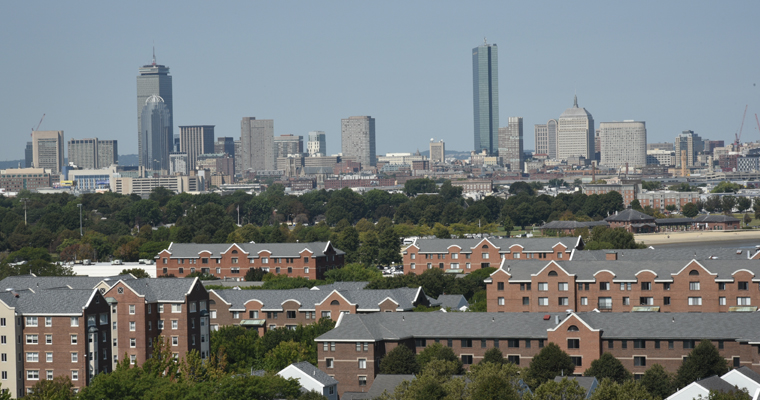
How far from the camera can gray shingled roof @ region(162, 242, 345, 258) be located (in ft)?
383

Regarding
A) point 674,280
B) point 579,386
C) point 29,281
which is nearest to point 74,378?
point 29,281

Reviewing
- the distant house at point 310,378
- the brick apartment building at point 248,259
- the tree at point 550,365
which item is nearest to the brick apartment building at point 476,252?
the brick apartment building at point 248,259

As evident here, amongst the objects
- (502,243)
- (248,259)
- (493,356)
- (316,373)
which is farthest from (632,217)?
(316,373)

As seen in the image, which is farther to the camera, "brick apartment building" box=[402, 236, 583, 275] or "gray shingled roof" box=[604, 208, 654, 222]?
"gray shingled roof" box=[604, 208, 654, 222]

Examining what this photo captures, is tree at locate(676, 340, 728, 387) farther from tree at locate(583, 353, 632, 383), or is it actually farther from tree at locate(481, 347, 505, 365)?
tree at locate(481, 347, 505, 365)

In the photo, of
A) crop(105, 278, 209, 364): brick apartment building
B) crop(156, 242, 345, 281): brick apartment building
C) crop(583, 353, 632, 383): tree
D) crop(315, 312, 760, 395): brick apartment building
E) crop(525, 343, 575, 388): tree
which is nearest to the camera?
crop(583, 353, 632, 383): tree

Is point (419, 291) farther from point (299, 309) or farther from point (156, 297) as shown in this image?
point (156, 297)

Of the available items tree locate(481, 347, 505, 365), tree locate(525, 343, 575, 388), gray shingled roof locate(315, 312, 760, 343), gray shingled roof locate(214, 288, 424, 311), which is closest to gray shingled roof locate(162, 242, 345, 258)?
gray shingled roof locate(214, 288, 424, 311)

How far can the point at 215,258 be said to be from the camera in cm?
11919

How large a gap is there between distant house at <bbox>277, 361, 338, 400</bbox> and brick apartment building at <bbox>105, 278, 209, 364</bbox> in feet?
47.3

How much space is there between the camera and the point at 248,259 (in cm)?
11862

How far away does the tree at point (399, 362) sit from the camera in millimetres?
61812

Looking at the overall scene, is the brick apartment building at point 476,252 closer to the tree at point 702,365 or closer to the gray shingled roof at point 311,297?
the gray shingled roof at point 311,297

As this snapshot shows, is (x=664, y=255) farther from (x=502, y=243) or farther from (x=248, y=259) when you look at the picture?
(x=248, y=259)
